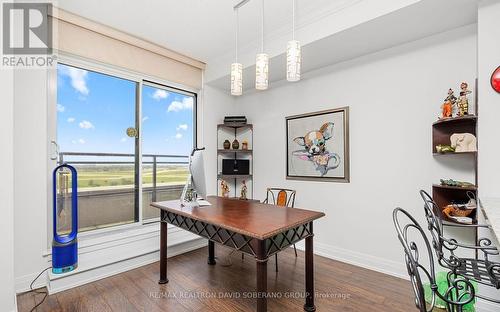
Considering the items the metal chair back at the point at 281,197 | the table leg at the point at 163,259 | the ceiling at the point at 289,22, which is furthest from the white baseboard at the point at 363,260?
the ceiling at the point at 289,22

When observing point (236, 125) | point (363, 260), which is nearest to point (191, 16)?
point (236, 125)

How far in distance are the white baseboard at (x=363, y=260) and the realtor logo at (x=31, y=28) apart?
151 inches

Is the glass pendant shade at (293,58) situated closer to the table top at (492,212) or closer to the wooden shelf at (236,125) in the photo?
the table top at (492,212)

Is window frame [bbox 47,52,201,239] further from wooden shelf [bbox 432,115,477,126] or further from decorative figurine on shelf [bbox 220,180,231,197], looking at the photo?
wooden shelf [bbox 432,115,477,126]

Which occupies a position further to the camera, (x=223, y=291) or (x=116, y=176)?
(x=116, y=176)

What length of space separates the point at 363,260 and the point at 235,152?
7.83 ft

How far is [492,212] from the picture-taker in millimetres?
1371

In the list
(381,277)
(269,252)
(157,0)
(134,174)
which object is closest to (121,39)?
(157,0)

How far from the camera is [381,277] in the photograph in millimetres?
2393

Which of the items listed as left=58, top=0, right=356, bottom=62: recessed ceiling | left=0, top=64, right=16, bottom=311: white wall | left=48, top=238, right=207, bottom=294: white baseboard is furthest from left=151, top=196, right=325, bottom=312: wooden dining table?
left=58, top=0, right=356, bottom=62: recessed ceiling

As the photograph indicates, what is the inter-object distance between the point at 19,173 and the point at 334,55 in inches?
135

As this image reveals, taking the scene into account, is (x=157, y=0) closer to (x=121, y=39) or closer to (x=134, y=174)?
(x=121, y=39)

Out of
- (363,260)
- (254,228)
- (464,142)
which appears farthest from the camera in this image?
(363,260)

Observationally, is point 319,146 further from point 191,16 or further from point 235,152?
point 191,16
